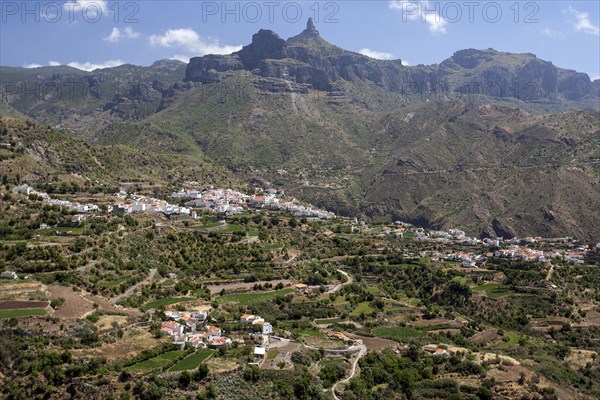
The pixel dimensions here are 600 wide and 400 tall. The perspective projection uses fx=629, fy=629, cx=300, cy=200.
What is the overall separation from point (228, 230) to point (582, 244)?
193 feet

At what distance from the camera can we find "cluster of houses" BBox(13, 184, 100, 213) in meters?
64.9

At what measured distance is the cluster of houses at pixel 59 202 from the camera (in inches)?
2557

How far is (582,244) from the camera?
9712cm

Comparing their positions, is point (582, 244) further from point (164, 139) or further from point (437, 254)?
point (164, 139)

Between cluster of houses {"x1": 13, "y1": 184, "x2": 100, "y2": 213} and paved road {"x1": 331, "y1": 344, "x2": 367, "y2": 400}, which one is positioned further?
cluster of houses {"x1": 13, "y1": 184, "x2": 100, "y2": 213}

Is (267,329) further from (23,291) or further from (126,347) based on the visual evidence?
(23,291)

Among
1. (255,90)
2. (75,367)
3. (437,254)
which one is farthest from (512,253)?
(255,90)

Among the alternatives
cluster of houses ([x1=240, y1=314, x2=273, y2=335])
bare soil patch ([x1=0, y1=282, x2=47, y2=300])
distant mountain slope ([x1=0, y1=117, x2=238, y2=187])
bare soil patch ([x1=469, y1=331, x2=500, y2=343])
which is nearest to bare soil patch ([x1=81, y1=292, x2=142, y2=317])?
bare soil patch ([x1=0, y1=282, x2=47, y2=300])

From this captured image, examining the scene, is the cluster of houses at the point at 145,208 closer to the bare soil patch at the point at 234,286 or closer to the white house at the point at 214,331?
the bare soil patch at the point at 234,286

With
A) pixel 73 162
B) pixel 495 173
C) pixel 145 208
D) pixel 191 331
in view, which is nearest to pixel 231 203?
pixel 145 208

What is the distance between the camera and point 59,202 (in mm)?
66750

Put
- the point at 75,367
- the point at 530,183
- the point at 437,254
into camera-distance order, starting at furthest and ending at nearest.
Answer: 1. the point at 530,183
2. the point at 437,254
3. the point at 75,367

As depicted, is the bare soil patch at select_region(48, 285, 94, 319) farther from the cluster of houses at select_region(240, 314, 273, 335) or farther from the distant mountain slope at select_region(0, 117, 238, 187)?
the distant mountain slope at select_region(0, 117, 238, 187)

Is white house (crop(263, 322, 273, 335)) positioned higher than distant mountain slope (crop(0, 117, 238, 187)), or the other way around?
distant mountain slope (crop(0, 117, 238, 187))
